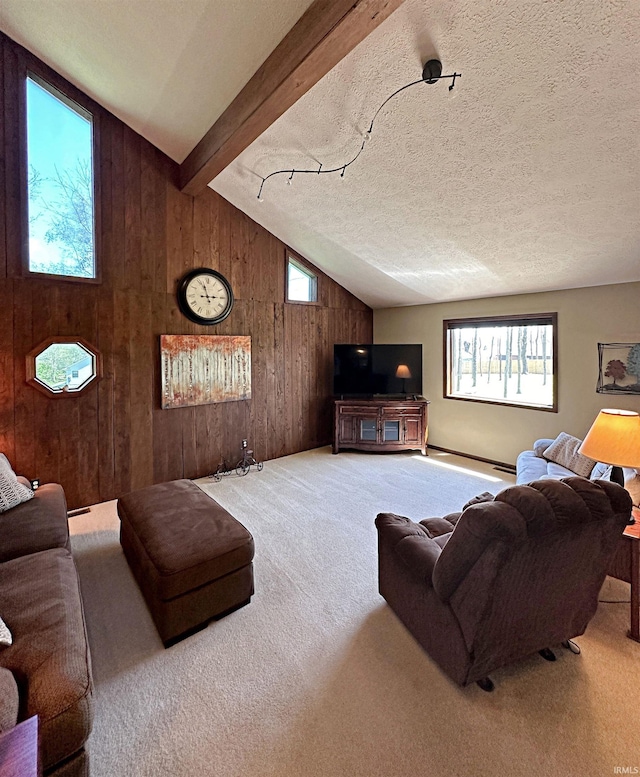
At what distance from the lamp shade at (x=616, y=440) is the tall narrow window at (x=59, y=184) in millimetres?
4219

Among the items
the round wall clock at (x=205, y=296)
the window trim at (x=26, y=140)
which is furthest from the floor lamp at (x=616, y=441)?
the window trim at (x=26, y=140)

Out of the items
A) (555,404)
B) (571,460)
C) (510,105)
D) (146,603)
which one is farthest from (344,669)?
(555,404)

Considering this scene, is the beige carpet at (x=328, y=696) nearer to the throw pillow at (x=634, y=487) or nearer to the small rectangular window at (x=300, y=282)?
the throw pillow at (x=634, y=487)

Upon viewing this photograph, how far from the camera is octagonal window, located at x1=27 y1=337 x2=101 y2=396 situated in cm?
314

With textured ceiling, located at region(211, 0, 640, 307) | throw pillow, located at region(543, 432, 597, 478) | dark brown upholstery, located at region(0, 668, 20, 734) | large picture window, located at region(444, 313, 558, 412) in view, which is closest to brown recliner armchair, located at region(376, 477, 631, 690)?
dark brown upholstery, located at region(0, 668, 20, 734)

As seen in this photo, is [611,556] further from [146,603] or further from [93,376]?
[93,376]

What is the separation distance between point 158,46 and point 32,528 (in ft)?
10.7

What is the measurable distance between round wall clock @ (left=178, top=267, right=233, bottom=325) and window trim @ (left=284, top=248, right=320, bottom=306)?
0.90 metres

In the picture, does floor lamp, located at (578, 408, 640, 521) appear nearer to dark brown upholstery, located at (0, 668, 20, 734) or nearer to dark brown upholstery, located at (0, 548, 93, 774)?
dark brown upholstery, located at (0, 548, 93, 774)

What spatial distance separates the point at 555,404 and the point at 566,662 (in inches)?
117

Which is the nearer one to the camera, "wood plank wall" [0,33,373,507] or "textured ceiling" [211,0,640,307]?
"textured ceiling" [211,0,640,307]

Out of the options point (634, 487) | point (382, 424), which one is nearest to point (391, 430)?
point (382, 424)

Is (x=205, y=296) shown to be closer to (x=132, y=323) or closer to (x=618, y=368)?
(x=132, y=323)

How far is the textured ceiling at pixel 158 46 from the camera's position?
86.9 inches
